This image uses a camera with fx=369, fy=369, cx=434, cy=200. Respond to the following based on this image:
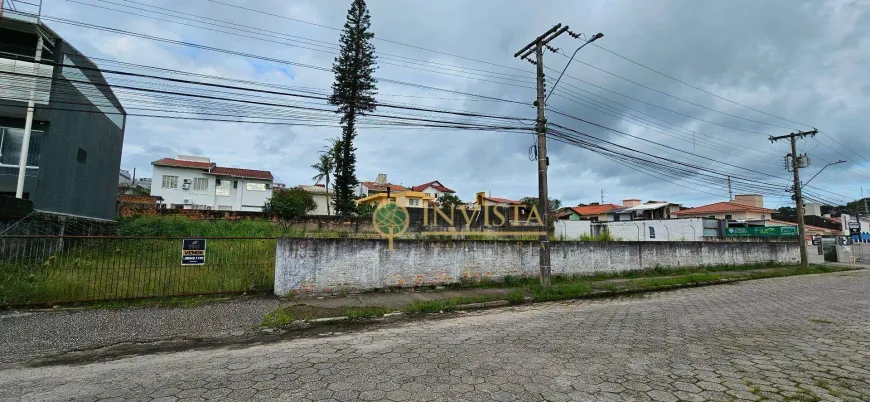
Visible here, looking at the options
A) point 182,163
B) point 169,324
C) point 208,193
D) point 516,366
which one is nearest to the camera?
point 516,366

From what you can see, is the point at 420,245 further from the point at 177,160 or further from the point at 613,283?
the point at 177,160

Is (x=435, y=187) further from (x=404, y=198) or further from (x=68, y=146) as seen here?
(x=68, y=146)

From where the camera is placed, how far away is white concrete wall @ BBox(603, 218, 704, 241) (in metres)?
26.0

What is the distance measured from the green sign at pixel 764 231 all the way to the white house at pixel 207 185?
38656 millimetres

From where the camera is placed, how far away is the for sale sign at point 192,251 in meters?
8.09

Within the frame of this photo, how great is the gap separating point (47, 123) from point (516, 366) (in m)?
18.4

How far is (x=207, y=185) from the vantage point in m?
34.0

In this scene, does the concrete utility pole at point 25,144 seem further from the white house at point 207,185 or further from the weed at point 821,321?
the weed at point 821,321

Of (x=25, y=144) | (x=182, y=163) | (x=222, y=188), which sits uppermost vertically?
(x=182, y=163)

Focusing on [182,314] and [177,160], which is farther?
[177,160]

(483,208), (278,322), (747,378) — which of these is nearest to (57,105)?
(278,322)

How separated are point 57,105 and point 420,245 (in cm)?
1475

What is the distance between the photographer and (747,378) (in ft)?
11.9

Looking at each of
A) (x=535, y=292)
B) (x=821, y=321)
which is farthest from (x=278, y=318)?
(x=821, y=321)
